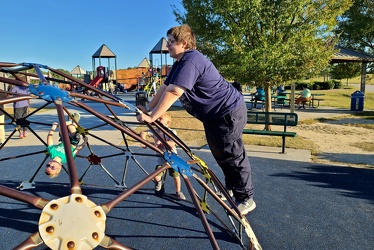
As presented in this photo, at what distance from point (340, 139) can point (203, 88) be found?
6.85 metres

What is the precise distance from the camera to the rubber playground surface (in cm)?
288

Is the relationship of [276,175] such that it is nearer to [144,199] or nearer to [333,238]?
[333,238]

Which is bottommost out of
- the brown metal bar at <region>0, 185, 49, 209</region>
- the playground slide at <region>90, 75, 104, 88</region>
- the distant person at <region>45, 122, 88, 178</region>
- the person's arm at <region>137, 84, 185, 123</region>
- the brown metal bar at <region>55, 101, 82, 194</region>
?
the distant person at <region>45, 122, 88, 178</region>

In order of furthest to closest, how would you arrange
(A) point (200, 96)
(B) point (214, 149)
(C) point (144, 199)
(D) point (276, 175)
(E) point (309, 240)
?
(D) point (276, 175), (C) point (144, 199), (E) point (309, 240), (B) point (214, 149), (A) point (200, 96)

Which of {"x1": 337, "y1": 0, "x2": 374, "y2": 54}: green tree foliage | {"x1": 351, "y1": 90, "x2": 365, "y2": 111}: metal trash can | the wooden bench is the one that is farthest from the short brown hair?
{"x1": 337, "y1": 0, "x2": 374, "y2": 54}: green tree foliage

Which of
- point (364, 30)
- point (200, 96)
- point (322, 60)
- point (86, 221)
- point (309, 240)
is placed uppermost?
point (364, 30)

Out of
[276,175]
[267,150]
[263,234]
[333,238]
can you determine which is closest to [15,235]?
[263,234]

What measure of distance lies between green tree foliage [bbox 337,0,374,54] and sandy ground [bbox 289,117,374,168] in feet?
24.4

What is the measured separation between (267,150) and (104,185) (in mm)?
3738

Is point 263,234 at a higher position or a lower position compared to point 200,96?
lower

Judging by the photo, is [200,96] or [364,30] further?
[364,30]

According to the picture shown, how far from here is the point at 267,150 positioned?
6.56 metres

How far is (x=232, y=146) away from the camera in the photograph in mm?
2576

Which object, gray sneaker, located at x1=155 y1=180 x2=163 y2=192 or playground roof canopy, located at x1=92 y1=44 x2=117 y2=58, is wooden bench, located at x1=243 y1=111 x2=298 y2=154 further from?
playground roof canopy, located at x1=92 y1=44 x2=117 y2=58
